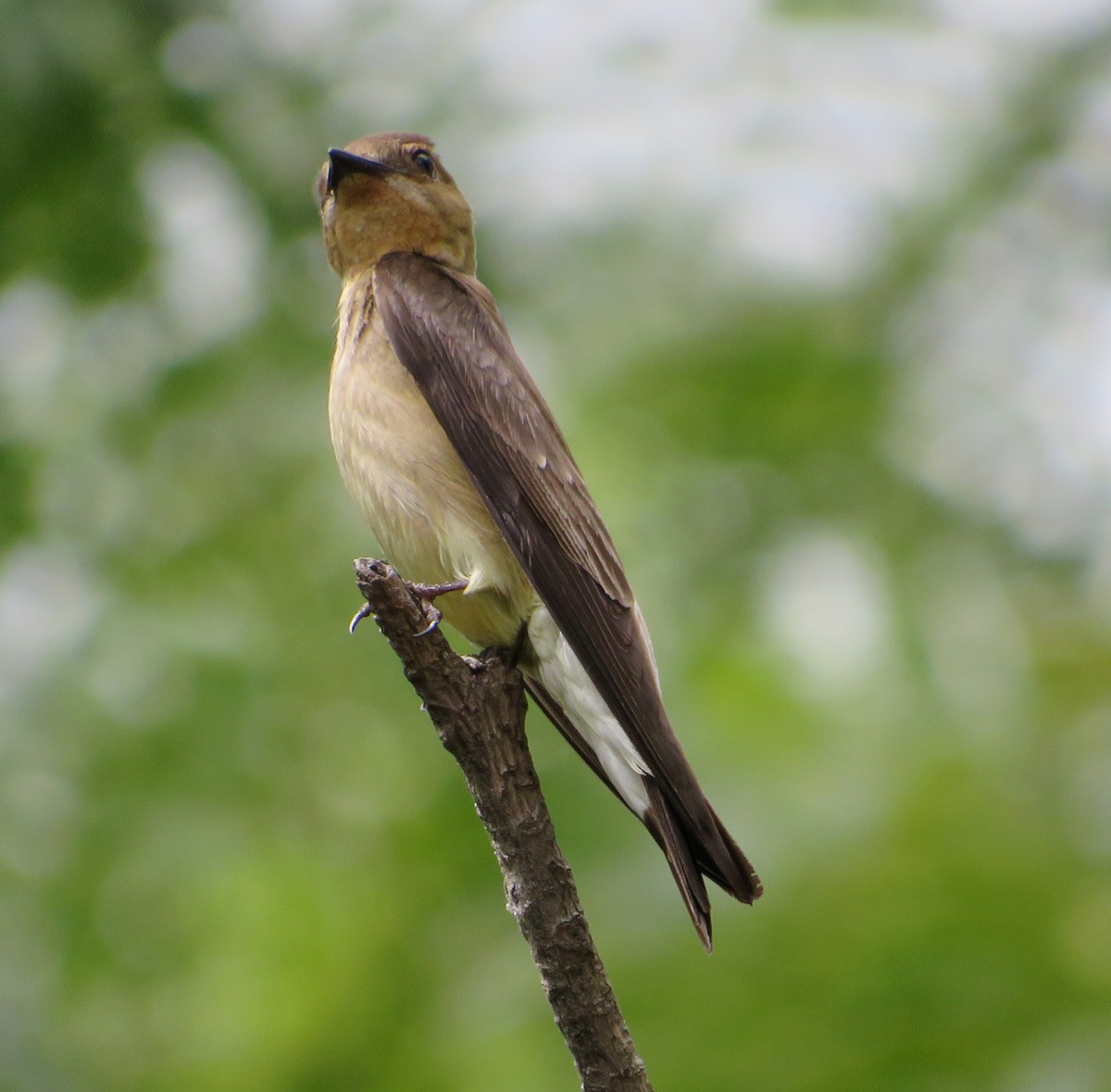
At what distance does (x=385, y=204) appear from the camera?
5.07 metres

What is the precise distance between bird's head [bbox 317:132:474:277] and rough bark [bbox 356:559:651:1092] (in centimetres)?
188

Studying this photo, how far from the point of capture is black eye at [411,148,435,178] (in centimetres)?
528

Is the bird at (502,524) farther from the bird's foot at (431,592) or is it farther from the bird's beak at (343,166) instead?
the bird's beak at (343,166)

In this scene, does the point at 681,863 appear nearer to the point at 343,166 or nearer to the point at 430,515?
the point at 430,515

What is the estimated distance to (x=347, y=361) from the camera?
458 centimetres

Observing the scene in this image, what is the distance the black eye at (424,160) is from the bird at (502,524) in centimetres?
54

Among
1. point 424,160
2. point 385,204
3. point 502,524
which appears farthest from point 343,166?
point 502,524

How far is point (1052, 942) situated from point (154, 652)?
330 centimetres

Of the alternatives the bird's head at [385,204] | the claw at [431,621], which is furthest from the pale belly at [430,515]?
the bird's head at [385,204]

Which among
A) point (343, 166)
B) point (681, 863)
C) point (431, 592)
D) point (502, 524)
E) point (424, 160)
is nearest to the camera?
point (681, 863)

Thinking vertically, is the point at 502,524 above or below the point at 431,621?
above

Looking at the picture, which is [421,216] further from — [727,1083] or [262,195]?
[727,1083]

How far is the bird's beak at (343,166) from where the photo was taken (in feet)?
16.4

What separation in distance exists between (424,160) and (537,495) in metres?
1.58
